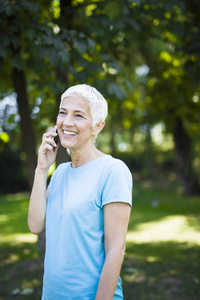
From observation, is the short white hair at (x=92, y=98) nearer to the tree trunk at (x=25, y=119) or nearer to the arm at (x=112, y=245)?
the arm at (x=112, y=245)

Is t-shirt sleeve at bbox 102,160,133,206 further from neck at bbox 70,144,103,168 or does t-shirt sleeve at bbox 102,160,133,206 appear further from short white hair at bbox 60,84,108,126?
short white hair at bbox 60,84,108,126

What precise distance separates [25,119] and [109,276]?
12.7ft

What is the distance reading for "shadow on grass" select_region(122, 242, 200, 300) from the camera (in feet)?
13.2

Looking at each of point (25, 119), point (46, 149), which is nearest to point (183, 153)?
point (25, 119)

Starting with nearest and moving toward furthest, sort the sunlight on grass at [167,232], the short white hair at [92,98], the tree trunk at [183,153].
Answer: the short white hair at [92,98] < the sunlight on grass at [167,232] < the tree trunk at [183,153]

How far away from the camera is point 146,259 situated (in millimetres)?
5441

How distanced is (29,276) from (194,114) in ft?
14.0

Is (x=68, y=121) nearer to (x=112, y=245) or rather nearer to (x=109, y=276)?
(x=112, y=245)

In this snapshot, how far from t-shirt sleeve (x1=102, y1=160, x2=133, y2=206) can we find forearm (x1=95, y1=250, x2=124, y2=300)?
26 cm

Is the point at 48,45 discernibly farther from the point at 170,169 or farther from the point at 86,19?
the point at 170,169

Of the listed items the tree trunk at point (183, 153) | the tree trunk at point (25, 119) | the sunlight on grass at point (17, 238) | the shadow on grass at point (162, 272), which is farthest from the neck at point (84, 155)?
the tree trunk at point (183, 153)

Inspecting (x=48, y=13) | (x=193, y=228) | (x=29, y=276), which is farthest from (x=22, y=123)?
(x=193, y=228)

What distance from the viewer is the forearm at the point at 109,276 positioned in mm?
1558

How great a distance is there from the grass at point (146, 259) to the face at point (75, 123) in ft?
9.16
